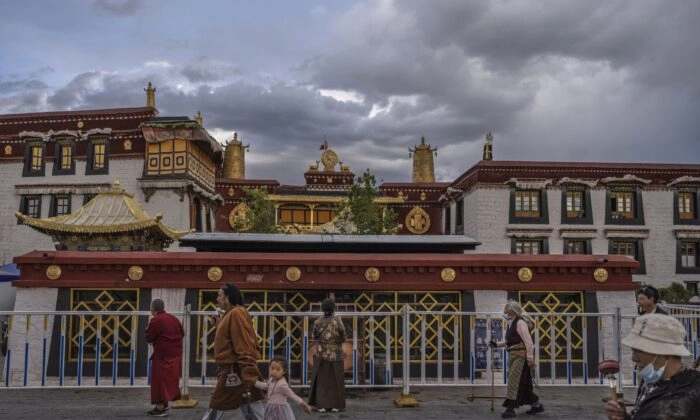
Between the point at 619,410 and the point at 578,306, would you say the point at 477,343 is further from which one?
the point at 619,410

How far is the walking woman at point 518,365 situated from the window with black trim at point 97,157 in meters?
29.2

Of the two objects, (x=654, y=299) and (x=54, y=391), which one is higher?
(x=654, y=299)

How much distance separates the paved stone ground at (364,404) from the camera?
27.1 feet

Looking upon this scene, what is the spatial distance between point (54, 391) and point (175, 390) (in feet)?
9.50

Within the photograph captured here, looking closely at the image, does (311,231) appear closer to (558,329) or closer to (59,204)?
(59,204)

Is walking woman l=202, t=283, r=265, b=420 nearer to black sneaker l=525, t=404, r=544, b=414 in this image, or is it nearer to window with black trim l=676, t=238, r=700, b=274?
black sneaker l=525, t=404, r=544, b=414

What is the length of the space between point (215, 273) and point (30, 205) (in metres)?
27.4

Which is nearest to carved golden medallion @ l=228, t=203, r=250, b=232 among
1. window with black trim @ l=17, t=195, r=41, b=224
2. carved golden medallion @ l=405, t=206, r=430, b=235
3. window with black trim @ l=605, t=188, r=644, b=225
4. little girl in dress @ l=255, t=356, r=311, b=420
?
carved golden medallion @ l=405, t=206, r=430, b=235

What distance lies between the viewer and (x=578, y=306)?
11.7 meters

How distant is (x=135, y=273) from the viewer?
37.4 feet

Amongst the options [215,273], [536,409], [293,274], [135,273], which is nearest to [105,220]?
[135,273]

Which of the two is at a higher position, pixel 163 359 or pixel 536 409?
pixel 163 359

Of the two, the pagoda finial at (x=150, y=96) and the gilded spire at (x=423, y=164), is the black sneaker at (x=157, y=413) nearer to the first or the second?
the pagoda finial at (x=150, y=96)

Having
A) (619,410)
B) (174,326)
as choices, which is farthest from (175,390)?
(619,410)
